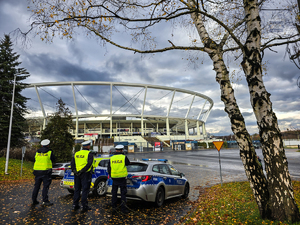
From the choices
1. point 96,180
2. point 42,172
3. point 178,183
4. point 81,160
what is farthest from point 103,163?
point 178,183

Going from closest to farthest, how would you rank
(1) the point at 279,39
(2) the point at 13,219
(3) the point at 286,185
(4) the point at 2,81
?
1. (3) the point at 286,185
2. (2) the point at 13,219
3. (1) the point at 279,39
4. (4) the point at 2,81

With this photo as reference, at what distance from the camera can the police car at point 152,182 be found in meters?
5.50

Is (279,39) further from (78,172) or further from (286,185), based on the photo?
(78,172)

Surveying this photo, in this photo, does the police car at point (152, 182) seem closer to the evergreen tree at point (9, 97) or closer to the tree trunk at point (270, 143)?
the tree trunk at point (270, 143)

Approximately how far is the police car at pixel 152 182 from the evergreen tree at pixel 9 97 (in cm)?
1474

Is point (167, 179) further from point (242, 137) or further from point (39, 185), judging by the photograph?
point (39, 185)

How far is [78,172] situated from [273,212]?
4490 mm

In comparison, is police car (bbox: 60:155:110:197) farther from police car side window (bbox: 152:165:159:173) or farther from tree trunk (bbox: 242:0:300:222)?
tree trunk (bbox: 242:0:300:222)

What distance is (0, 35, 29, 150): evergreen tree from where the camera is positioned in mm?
16344

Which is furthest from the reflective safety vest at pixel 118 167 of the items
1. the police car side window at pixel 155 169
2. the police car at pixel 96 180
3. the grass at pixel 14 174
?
the grass at pixel 14 174

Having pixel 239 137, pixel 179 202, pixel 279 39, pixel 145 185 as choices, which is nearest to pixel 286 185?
pixel 239 137

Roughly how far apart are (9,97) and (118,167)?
54.3 feet

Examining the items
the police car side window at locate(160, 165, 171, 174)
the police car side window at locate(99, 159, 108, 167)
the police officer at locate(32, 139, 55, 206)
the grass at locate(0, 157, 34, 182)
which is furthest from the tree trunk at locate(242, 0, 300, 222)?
the grass at locate(0, 157, 34, 182)

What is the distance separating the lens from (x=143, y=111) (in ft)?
214
